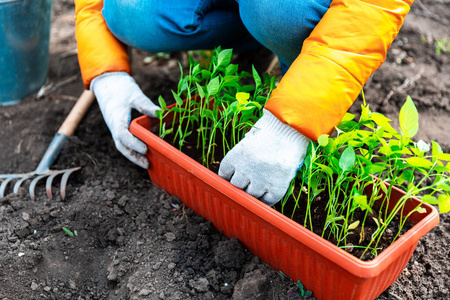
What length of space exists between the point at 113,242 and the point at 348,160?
0.76 m

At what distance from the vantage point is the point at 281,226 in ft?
3.63

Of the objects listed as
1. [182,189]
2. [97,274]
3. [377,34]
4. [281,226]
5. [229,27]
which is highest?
[377,34]

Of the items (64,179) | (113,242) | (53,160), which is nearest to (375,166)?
(113,242)

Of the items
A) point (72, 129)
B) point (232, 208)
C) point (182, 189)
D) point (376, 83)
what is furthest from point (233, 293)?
point (376, 83)

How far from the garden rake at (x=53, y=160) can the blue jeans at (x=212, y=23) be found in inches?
14.6

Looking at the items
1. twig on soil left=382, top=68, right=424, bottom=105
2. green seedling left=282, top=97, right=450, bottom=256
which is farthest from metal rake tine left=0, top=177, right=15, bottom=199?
twig on soil left=382, top=68, right=424, bottom=105

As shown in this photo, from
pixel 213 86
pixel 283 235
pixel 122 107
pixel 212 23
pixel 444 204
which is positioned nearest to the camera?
pixel 444 204

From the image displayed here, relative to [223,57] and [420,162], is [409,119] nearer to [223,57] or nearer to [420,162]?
[420,162]

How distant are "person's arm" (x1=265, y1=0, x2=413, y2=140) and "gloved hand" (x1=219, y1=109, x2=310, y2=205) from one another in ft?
0.15

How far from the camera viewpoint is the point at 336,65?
110 cm

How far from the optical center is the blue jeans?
4.45 ft

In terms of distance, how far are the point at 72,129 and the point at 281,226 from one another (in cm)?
103

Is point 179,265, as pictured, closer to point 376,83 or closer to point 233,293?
point 233,293

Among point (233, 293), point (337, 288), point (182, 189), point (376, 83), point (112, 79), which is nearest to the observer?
point (337, 288)
